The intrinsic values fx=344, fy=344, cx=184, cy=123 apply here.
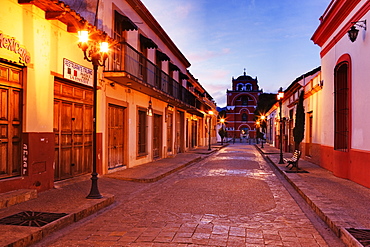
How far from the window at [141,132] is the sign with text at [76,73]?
5607mm

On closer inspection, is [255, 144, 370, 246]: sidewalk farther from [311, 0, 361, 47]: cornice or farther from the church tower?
the church tower

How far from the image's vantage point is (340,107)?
12031 millimetres

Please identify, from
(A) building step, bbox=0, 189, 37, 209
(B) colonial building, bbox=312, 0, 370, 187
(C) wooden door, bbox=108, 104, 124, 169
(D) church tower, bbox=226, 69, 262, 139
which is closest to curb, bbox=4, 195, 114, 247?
(A) building step, bbox=0, 189, 37, 209

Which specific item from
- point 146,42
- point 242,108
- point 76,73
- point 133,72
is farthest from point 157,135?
point 242,108

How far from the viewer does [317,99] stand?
15945 mm

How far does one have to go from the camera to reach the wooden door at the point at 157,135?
18698 mm

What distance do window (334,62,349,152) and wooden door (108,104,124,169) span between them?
26.1 ft

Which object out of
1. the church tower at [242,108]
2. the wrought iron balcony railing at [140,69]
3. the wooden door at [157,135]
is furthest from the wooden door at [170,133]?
the church tower at [242,108]

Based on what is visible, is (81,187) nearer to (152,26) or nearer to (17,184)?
(17,184)

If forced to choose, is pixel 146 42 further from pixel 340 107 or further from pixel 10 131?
pixel 10 131

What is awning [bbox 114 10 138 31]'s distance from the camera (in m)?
12.7

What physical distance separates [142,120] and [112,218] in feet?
33.5

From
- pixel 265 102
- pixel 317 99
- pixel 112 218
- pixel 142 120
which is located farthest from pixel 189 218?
pixel 265 102

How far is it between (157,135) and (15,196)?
41.6ft
